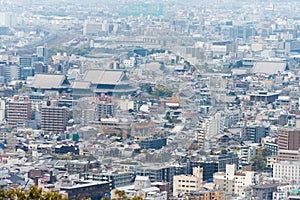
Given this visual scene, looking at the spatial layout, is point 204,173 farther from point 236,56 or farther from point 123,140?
point 236,56

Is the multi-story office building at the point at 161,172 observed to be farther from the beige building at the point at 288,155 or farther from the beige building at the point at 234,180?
the beige building at the point at 288,155

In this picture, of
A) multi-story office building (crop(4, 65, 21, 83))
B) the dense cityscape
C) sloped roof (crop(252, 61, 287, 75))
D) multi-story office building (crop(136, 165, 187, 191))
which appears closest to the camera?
the dense cityscape

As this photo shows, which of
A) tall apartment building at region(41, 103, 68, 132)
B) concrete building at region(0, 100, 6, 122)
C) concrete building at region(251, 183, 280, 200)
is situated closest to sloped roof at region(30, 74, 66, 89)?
concrete building at region(0, 100, 6, 122)

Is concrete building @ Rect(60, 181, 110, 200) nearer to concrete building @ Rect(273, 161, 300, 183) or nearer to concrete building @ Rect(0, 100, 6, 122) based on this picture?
concrete building @ Rect(273, 161, 300, 183)

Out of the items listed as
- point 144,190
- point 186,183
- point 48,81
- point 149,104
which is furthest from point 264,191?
point 48,81

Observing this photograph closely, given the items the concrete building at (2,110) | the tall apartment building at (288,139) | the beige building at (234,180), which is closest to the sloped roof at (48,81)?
the concrete building at (2,110)

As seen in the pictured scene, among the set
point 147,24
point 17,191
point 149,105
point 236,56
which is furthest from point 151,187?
point 147,24
